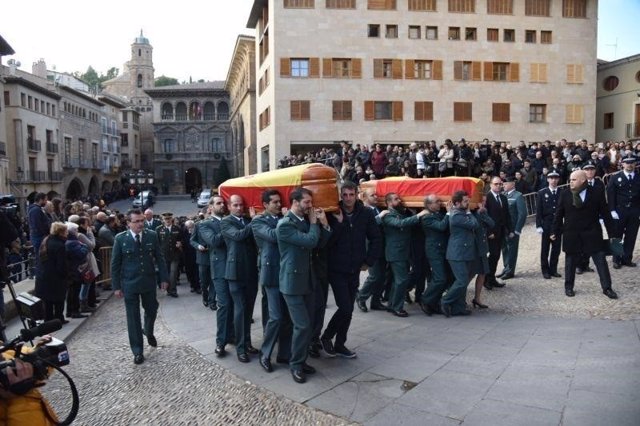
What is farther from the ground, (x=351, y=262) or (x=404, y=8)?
(x=404, y=8)

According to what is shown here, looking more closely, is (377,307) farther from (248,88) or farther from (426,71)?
(248,88)

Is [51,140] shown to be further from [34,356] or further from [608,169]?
[34,356]

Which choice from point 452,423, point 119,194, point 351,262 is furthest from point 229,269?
point 119,194

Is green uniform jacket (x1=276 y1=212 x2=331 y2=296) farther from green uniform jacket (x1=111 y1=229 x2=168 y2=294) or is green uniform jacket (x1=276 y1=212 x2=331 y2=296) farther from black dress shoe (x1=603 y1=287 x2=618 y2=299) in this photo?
black dress shoe (x1=603 y1=287 x2=618 y2=299)

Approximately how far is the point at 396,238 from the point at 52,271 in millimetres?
5368

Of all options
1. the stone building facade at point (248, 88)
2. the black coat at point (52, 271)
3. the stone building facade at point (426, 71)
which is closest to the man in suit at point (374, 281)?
the black coat at point (52, 271)

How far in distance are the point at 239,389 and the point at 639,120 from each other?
126 ft

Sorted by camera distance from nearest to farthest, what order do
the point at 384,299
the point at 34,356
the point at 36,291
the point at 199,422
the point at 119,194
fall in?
the point at 34,356 < the point at 199,422 < the point at 36,291 < the point at 384,299 < the point at 119,194

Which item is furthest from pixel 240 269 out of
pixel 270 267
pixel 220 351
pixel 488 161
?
pixel 488 161

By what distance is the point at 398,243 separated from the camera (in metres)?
8.41

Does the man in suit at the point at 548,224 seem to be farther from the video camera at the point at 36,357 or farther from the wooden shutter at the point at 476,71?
the wooden shutter at the point at 476,71

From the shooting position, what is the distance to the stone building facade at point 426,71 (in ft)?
113

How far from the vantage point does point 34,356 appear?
121 inches

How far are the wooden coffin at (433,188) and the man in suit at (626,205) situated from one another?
3.16 m
